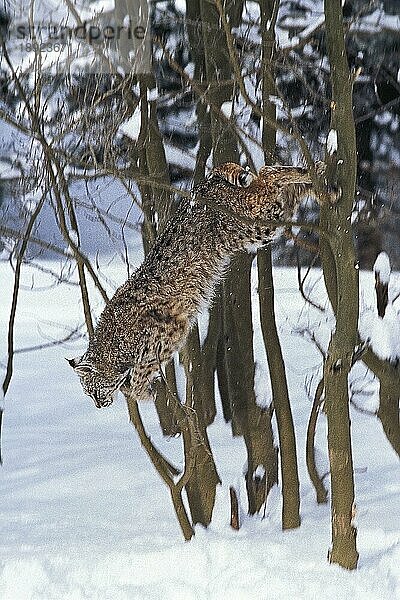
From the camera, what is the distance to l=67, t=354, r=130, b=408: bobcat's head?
3609mm

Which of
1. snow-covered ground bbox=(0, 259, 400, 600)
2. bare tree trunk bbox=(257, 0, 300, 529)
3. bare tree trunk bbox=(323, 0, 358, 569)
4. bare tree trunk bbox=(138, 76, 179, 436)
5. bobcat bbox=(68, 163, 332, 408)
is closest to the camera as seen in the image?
bare tree trunk bbox=(323, 0, 358, 569)

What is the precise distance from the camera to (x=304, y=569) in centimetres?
372

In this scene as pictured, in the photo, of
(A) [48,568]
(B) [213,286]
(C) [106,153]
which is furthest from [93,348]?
(A) [48,568]

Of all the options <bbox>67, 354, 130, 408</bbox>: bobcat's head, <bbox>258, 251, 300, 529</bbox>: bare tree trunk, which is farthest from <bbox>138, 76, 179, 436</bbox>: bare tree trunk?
<bbox>67, 354, 130, 408</bbox>: bobcat's head

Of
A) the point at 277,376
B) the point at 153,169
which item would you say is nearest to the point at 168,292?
the point at 277,376

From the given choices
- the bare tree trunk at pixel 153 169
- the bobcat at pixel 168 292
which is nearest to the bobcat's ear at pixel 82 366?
the bobcat at pixel 168 292

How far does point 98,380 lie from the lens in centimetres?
362

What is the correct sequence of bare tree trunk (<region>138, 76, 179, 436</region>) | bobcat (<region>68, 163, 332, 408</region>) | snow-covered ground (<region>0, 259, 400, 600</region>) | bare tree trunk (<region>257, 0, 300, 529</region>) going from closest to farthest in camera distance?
bobcat (<region>68, 163, 332, 408</region>) → snow-covered ground (<region>0, 259, 400, 600</region>) → bare tree trunk (<region>257, 0, 300, 529</region>) → bare tree trunk (<region>138, 76, 179, 436</region>)

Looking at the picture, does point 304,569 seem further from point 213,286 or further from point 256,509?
point 213,286

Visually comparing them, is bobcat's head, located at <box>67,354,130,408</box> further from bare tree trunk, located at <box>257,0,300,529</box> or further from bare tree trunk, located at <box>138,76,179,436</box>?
bare tree trunk, located at <box>257,0,300,529</box>

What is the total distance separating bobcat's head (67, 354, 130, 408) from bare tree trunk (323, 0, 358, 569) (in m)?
0.88

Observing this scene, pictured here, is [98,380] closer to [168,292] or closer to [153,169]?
[168,292]

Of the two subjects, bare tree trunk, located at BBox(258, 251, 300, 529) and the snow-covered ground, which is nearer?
the snow-covered ground

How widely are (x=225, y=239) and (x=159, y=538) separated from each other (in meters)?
1.69
